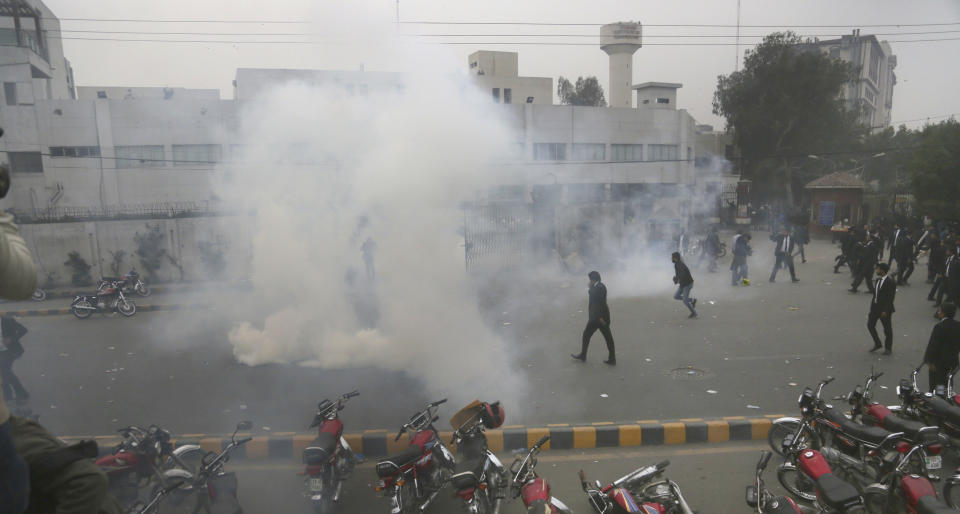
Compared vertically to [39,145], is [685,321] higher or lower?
lower

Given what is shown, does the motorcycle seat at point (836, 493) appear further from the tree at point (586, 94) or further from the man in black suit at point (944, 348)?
the tree at point (586, 94)

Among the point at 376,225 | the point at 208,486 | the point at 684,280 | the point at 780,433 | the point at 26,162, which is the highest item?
the point at 26,162

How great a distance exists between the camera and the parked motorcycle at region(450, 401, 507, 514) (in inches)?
167

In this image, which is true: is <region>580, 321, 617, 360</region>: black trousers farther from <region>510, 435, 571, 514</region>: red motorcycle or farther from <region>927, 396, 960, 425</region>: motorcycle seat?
<region>510, 435, 571, 514</region>: red motorcycle

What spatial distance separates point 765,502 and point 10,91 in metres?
31.7

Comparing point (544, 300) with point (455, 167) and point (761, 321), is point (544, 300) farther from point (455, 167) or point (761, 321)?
point (455, 167)

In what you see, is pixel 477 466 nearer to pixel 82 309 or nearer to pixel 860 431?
pixel 860 431

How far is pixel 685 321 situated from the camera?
1091 centimetres

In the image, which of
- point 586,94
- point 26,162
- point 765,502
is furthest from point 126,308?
point 586,94

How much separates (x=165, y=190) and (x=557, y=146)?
20.5 metres

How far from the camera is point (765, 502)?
414 cm

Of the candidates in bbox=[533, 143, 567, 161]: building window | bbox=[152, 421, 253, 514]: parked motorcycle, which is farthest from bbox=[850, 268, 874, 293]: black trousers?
bbox=[533, 143, 567, 161]: building window

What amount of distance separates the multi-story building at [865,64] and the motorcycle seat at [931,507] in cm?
5764

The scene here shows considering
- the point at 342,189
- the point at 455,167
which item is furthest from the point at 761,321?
the point at 342,189
